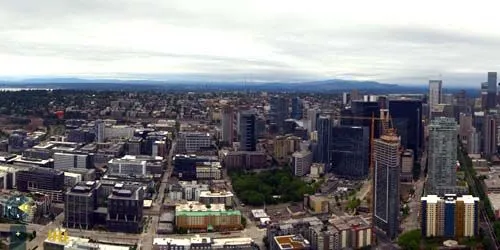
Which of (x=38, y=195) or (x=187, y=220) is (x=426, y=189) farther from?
(x=38, y=195)

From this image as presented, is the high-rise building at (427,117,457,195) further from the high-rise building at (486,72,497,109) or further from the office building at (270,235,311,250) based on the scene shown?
the high-rise building at (486,72,497,109)

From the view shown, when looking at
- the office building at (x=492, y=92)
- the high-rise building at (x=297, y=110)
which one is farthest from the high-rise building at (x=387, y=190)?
the office building at (x=492, y=92)

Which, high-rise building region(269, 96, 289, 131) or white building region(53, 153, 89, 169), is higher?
high-rise building region(269, 96, 289, 131)

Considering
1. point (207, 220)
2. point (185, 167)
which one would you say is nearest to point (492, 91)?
point (185, 167)

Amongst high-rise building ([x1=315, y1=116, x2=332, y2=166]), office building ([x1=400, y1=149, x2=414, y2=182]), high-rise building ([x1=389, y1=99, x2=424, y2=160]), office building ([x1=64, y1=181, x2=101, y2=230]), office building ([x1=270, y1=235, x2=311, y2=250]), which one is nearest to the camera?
office building ([x1=270, y1=235, x2=311, y2=250])

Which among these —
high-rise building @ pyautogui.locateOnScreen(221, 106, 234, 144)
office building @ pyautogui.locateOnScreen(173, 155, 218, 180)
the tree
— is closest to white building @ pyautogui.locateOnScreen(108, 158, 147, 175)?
office building @ pyautogui.locateOnScreen(173, 155, 218, 180)

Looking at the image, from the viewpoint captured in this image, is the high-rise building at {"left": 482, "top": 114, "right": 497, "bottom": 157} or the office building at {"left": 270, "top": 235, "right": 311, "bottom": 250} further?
the high-rise building at {"left": 482, "top": 114, "right": 497, "bottom": 157}

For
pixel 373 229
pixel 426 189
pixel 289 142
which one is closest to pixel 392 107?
pixel 289 142
